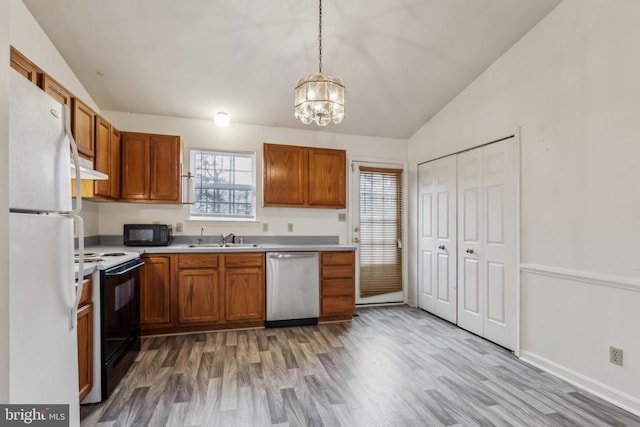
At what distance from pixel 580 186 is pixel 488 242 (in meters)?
1.01

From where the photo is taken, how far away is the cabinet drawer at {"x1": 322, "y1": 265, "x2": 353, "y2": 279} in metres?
3.76

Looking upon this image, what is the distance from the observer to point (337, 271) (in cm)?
380

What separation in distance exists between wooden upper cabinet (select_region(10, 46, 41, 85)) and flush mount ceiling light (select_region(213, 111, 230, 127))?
1.84m

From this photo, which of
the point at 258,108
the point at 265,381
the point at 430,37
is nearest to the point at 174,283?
the point at 265,381

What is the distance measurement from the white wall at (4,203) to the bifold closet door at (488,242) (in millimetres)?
→ 3411

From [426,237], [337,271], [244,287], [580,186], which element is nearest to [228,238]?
[244,287]

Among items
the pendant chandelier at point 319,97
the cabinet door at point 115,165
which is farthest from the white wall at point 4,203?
the cabinet door at point 115,165

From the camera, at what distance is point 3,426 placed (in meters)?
0.93

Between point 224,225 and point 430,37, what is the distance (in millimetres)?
3059

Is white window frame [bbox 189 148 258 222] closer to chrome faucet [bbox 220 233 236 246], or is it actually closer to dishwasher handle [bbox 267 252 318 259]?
chrome faucet [bbox 220 233 236 246]

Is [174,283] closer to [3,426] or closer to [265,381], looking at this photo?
[265,381]

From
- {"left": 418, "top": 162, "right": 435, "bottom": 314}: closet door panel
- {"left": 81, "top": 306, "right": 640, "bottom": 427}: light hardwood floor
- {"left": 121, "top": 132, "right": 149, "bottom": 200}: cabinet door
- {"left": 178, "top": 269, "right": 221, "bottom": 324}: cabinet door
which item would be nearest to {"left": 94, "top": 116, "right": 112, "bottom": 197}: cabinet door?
{"left": 121, "top": 132, "right": 149, "bottom": 200}: cabinet door

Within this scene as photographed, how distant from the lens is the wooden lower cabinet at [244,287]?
344 centimetres

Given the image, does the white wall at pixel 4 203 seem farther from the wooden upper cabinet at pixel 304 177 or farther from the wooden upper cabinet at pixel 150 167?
the wooden upper cabinet at pixel 304 177
